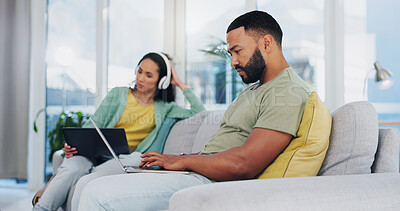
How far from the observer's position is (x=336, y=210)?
910 millimetres

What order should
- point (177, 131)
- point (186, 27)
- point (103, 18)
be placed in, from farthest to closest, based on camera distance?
point (103, 18) < point (186, 27) < point (177, 131)

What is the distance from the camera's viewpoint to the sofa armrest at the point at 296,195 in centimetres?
85

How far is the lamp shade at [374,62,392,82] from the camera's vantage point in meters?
2.72

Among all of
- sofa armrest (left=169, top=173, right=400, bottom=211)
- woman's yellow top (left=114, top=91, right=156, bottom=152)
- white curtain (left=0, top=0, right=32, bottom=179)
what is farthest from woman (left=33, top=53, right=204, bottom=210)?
white curtain (left=0, top=0, right=32, bottom=179)

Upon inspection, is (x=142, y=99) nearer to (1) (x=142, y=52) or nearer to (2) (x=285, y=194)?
(1) (x=142, y=52)

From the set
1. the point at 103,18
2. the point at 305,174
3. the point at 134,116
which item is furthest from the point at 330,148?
the point at 103,18

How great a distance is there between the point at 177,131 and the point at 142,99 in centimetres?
34

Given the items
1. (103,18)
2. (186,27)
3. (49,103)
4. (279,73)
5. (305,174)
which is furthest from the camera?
(49,103)

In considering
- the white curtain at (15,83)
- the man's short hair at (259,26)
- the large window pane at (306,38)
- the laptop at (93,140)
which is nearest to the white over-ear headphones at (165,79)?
the laptop at (93,140)

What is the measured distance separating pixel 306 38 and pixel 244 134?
6.25ft

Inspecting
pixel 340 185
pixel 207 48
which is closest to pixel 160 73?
pixel 207 48

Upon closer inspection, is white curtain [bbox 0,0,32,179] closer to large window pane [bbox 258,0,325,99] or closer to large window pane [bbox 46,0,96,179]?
large window pane [bbox 46,0,96,179]

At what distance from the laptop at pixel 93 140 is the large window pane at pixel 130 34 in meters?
1.65

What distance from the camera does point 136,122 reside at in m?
2.56
